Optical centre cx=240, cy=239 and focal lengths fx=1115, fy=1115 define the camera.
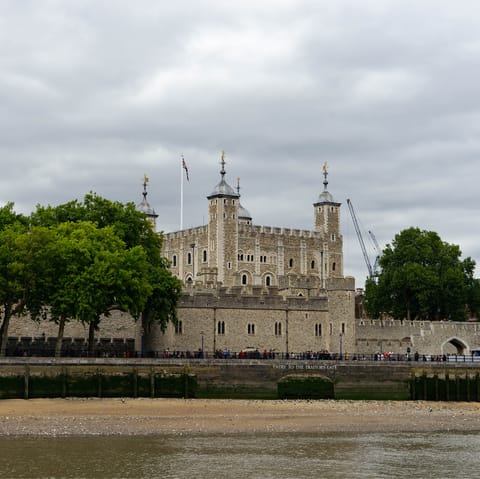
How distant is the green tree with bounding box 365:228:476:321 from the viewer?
9200 centimetres

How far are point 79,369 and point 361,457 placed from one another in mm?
19931

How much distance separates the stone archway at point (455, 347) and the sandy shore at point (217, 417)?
88.7 ft

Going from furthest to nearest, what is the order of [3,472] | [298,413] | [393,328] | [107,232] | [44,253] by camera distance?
A: [393,328], [107,232], [44,253], [298,413], [3,472]

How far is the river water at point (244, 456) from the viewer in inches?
1439

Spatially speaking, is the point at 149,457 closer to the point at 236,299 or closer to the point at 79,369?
the point at 79,369

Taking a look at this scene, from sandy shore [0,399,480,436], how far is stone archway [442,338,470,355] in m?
27.0

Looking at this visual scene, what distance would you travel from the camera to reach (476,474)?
122ft

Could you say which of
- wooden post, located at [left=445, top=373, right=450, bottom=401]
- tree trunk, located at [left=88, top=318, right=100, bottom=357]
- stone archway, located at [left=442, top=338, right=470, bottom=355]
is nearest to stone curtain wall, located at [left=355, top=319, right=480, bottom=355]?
stone archway, located at [left=442, top=338, right=470, bottom=355]

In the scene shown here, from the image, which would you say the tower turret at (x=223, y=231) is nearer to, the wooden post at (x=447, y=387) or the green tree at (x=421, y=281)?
the green tree at (x=421, y=281)

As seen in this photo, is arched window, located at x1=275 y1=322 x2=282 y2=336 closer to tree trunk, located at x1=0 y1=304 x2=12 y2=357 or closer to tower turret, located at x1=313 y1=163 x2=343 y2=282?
tree trunk, located at x1=0 y1=304 x2=12 y2=357

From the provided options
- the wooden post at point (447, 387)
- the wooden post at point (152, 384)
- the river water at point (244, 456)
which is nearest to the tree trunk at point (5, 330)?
the wooden post at point (152, 384)

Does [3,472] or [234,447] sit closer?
[3,472]

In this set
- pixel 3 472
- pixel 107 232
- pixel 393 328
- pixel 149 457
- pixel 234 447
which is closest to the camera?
pixel 3 472

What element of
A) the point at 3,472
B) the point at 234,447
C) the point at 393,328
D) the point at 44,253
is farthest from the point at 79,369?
the point at 393,328
